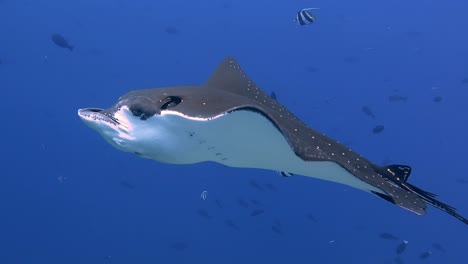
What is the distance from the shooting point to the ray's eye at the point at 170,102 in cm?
299

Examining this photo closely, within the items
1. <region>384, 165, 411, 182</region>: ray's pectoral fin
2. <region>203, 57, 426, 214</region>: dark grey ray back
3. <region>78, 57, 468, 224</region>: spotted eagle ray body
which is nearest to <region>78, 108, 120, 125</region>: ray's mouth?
<region>78, 57, 468, 224</region>: spotted eagle ray body

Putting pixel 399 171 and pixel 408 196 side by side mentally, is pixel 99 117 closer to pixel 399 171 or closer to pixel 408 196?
pixel 408 196

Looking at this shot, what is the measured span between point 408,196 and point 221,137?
1449 mm

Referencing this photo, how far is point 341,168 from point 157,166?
850 inches

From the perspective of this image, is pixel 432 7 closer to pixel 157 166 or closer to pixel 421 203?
pixel 157 166

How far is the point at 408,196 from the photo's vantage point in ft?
10.4

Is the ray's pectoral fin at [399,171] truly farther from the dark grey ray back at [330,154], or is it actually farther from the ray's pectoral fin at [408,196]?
the dark grey ray back at [330,154]

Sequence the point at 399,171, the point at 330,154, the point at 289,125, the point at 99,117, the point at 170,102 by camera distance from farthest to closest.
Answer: the point at 399,171
the point at 289,125
the point at 330,154
the point at 170,102
the point at 99,117

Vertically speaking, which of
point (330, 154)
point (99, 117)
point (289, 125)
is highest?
point (289, 125)

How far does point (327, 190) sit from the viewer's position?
73.5ft

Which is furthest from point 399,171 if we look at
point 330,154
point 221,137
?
point 221,137

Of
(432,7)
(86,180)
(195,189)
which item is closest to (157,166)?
(195,189)

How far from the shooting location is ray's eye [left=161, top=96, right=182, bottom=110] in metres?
2.99

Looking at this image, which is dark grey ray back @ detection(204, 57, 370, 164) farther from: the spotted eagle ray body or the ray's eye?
the ray's eye
